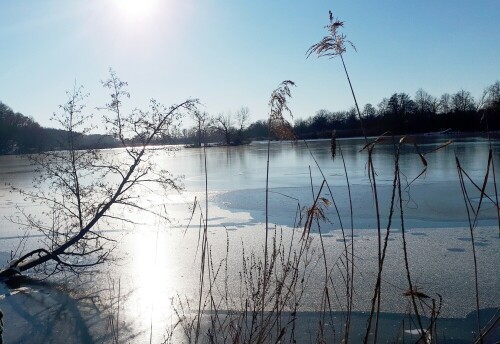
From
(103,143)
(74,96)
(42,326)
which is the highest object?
(74,96)

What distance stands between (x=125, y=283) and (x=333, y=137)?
455 cm

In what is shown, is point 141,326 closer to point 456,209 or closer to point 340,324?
point 340,324

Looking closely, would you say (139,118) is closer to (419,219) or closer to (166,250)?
(166,250)

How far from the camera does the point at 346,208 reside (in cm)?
943

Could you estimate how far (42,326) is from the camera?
4281mm

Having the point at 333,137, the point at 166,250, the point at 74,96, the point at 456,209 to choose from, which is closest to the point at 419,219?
the point at 456,209

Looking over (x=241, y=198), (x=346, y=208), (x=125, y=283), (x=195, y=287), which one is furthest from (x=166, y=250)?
(x=241, y=198)

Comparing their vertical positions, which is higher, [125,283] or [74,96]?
[74,96]

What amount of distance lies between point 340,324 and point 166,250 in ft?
11.3

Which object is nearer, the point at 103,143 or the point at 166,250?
the point at 166,250

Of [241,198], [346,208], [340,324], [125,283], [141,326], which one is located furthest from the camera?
[241,198]

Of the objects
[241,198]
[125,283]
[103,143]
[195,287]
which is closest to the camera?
[195,287]

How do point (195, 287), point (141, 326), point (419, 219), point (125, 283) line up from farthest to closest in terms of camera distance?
point (419, 219) → point (125, 283) → point (195, 287) → point (141, 326)

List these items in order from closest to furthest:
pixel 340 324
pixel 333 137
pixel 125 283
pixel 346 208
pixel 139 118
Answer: pixel 333 137 < pixel 340 324 < pixel 125 283 < pixel 139 118 < pixel 346 208
